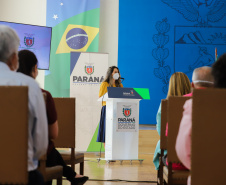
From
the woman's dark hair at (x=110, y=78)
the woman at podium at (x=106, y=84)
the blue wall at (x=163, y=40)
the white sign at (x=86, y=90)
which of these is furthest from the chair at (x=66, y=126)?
the blue wall at (x=163, y=40)

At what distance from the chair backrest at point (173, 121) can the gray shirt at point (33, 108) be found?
1.05 metres

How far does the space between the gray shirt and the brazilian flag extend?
224 inches

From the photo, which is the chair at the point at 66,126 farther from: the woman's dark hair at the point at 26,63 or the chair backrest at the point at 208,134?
the chair backrest at the point at 208,134

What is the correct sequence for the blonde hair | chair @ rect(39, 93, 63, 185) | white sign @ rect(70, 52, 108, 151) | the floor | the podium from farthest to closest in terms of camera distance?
1. white sign @ rect(70, 52, 108, 151)
2. the podium
3. the floor
4. the blonde hair
5. chair @ rect(39, 93, 63, 185)

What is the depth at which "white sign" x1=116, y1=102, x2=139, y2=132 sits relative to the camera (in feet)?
19.1

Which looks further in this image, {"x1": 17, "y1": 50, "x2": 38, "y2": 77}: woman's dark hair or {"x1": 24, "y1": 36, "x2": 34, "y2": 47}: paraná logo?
{"x1": 24, "y1": 36, "x2": 34, "y2": 47}: paraná logo

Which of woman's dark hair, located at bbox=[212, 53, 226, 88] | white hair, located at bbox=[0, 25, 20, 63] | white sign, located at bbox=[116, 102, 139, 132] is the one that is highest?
white hair, located at bbox=[0, 25, 20, 63]

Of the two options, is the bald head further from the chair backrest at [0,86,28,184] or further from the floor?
the floor

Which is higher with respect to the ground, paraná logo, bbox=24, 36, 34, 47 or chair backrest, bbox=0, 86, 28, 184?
paraná logo, bbox=24, 36, 34, 47

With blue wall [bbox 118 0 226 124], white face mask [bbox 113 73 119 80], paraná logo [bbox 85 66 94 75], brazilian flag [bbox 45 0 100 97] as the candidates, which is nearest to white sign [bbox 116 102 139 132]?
white face mask [bbox 113 73 119 80]

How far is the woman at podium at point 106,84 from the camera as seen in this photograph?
6484mm

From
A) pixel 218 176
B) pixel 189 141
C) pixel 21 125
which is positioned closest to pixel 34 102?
pixel 21 125

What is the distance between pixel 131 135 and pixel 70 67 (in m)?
1.84

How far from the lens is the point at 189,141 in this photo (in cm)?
187
